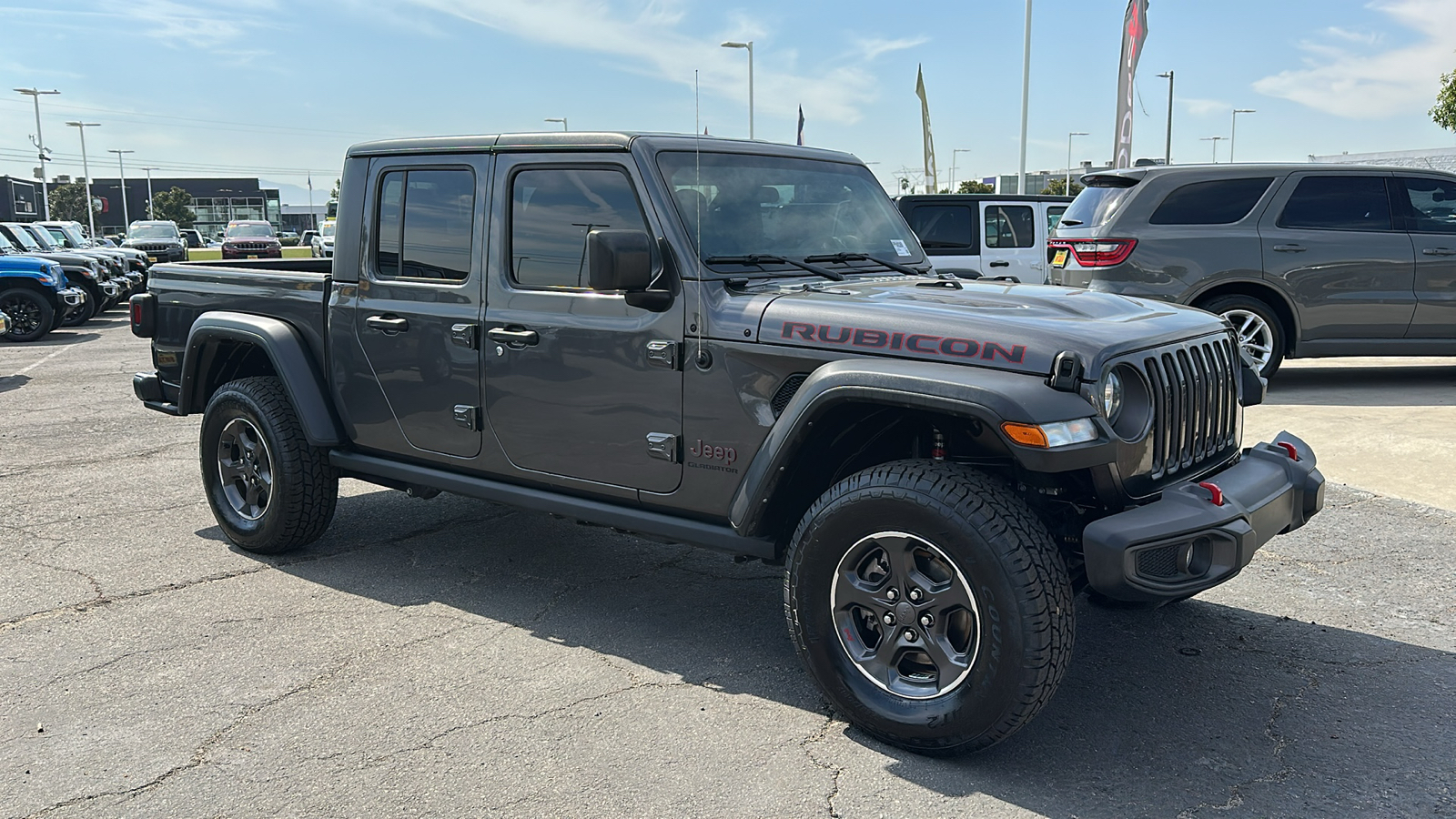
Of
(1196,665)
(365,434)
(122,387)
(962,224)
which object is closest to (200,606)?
(365,434)

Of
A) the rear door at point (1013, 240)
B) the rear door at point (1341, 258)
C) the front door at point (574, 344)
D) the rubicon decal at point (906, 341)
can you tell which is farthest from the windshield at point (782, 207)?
the rear door at point (1013, 240)

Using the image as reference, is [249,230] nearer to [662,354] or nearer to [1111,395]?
[662,354]

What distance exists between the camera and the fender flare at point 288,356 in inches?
200

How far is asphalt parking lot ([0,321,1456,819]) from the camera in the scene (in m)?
3.19

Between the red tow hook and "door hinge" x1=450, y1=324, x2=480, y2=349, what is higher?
"door hinge" x1=450, y1=324, x2=480, y2=349

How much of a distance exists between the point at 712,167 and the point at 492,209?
92cm

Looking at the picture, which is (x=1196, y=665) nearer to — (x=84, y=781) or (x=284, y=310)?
(x=84, y=781)

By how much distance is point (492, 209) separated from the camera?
452cm

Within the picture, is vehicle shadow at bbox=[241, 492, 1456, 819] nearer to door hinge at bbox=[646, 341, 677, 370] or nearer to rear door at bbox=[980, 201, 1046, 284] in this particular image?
door hinge at bbox=[646, 341, 677, 370]

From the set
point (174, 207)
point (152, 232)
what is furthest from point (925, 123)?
point (174, 207)

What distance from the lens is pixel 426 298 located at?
4.73 meters

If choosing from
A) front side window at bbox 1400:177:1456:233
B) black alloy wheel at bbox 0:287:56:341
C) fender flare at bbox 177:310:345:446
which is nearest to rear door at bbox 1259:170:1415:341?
A: front side window at bbox 1400:177:1456:233

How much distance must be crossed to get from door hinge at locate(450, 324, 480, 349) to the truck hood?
4.47 ft

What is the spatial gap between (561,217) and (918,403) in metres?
1.76
